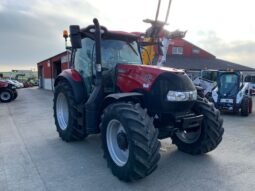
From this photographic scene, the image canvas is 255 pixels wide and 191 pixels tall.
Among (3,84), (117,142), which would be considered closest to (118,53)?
(117,142)

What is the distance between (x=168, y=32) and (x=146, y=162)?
465 centimetres

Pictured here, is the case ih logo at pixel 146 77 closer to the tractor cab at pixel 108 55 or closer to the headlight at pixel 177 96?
the headlight at pixel 177 96

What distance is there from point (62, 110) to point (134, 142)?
3.17 metres

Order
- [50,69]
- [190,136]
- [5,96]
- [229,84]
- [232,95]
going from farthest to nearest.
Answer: [50,69] < [5,96] < [229,84] < [232,95] < [190,136]

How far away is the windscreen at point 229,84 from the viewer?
10.6m

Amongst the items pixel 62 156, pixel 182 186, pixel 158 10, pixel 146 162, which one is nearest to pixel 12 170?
pixel 62 156

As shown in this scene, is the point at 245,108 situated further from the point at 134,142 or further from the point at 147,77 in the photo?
the point at 134,142

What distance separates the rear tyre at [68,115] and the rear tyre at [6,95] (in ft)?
33.6

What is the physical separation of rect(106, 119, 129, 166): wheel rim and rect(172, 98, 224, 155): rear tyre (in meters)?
1.46

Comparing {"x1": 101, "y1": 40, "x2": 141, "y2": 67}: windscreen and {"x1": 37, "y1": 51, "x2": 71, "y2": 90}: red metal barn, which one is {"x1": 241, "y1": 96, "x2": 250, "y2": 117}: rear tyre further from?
{"x1": 37, "y1": 51, "x2": 71, "y2": 90}: red metal barn

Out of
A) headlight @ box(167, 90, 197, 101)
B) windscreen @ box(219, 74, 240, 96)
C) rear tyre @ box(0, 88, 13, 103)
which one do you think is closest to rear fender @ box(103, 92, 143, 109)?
headlight @ box(167, 90, 197, 101)

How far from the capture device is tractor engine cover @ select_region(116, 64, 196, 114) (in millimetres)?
3861

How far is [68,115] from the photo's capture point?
5.31 m

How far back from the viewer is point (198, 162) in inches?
170
